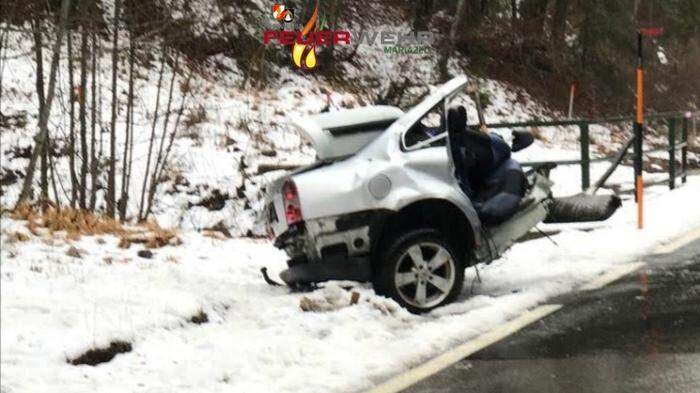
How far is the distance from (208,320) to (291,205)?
120 cm

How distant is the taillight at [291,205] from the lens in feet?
28.1

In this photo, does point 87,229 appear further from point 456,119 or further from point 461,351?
point 461,351

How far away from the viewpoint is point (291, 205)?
28.2ft

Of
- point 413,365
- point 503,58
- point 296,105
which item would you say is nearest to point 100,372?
point 413,365

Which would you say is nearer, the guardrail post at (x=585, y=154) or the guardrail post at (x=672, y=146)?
the guardrail post at (x=585, y=154)

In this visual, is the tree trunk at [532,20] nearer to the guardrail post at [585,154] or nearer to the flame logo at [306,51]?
the flame logo at [306,51]

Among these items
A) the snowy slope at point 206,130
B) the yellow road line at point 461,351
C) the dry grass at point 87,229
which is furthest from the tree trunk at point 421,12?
the yellow road line at point 461,351

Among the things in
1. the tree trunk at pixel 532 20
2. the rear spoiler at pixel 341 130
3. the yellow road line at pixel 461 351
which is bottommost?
the yellow road line at pixel 461 351

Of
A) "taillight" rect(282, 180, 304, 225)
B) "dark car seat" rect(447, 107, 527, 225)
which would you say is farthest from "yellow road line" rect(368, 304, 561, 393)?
"taillight" rect(282, 180, 304, 225)

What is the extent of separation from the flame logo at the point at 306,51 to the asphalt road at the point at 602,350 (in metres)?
17.8

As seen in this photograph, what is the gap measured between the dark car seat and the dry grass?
9.54 ft

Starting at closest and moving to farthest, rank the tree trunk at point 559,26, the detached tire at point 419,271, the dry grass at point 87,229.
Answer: the detached tire at point 419,271 < the dry grass at point 87,229 < the tree trunk at point 559,26

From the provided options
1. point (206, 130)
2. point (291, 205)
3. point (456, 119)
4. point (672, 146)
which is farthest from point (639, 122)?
point (206, 130)

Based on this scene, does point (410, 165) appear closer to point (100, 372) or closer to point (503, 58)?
point (100, 372)
